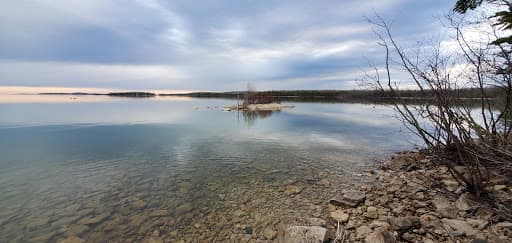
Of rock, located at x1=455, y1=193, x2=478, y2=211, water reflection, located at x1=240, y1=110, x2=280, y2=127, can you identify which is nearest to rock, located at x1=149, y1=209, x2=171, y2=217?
rock, located at x1=455, y1=193, x2=478, y2=211

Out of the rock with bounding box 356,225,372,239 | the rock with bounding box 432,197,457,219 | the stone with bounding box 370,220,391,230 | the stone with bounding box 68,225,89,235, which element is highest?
the rock with bounding box 432,197,457,219

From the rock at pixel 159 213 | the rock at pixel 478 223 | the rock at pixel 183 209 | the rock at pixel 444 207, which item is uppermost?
the rock at pixel 478 223

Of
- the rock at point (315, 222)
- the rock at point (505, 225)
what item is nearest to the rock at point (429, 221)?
the rock at point (505, 225)

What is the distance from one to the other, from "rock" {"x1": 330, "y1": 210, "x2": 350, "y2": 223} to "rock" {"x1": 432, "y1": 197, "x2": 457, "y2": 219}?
1.42 meters

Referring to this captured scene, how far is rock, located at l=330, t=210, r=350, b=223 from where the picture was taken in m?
3.93

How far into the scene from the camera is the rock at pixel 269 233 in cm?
366

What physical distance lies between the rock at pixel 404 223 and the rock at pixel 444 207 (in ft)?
1.67

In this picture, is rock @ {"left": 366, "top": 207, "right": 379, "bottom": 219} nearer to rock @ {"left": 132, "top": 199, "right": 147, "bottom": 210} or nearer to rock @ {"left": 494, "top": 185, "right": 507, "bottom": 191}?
rock @ {"left": 494, "top": 185, "right": 507, "bottom": 191}

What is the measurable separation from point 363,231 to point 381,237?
1.70ft

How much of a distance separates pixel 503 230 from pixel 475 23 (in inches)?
124

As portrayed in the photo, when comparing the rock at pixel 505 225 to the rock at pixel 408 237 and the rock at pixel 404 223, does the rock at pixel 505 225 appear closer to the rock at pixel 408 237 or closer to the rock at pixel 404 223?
the rock at pixel 404 223

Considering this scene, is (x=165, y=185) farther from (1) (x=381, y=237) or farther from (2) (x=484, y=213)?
(2) (x=484, y=213)

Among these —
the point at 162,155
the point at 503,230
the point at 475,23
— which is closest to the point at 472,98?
the point at 475,23

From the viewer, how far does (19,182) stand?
5.83m
